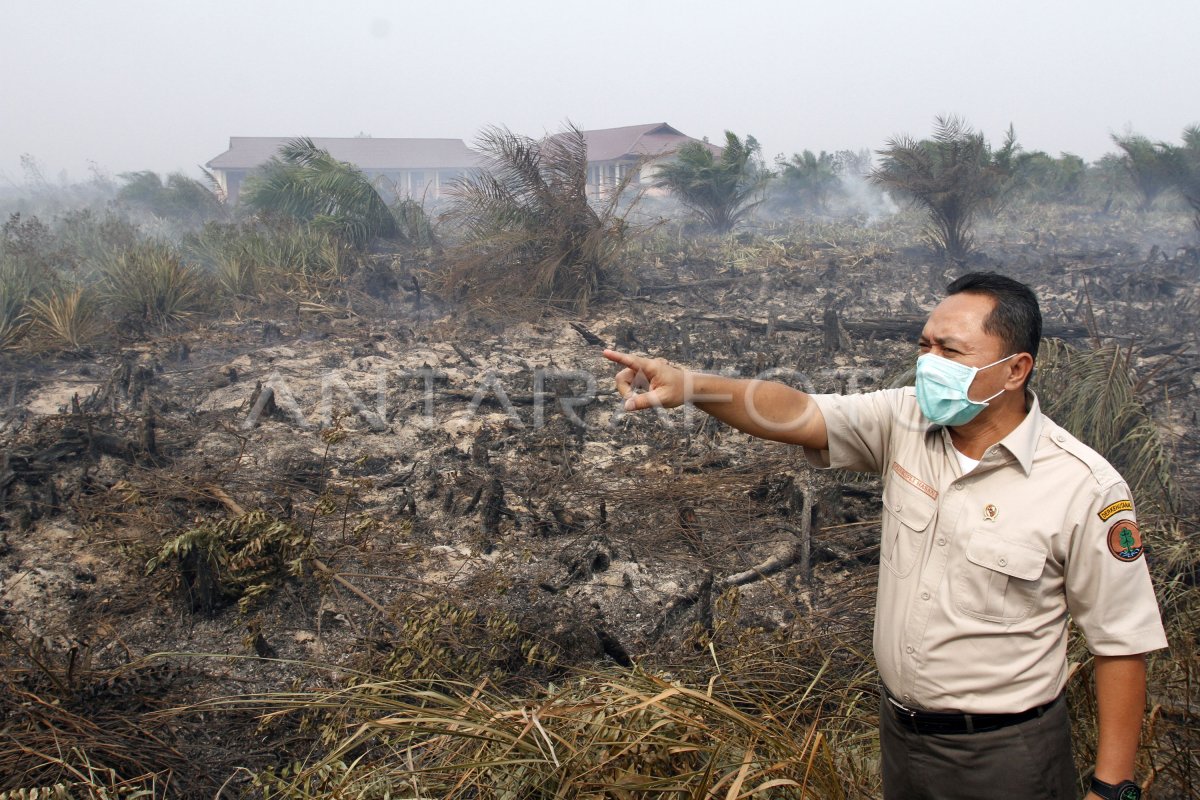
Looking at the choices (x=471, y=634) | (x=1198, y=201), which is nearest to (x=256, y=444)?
(x=471, y=634)

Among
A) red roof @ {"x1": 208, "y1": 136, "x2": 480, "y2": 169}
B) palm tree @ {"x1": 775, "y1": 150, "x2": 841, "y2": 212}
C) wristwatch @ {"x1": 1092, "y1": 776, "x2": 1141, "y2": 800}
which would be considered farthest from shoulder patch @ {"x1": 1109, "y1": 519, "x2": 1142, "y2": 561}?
red roof @ {"x1": 208, "y1": 136, "x2": 480, "y2": 169}

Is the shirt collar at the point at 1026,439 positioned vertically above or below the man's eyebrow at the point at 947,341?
below

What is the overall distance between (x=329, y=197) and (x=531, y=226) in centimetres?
388

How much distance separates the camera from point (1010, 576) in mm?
1385

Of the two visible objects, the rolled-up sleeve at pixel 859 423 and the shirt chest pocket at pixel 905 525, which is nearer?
the shirt chest pocket at pixel 905 525

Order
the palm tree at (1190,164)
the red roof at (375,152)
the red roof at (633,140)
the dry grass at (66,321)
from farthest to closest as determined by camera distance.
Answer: the red roof at (375,152) → the red roof at (633,140) → the palm tree at (1190,164) → the dry grass at (66,321)

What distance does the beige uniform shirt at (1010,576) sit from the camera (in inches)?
52.9

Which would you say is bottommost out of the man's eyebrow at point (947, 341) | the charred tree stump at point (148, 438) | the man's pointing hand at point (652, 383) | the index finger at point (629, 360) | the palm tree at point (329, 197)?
the charred tree stump at point (148, 438)

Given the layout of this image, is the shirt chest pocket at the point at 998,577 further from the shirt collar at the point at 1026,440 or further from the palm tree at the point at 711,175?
the palm tree at the point at 711,175

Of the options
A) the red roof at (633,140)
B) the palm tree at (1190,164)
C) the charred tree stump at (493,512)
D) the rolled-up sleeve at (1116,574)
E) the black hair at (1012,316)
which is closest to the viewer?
the rolled-up sleeve at (1116,574)

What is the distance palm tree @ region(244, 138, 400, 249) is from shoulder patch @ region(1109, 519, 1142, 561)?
10767 mm

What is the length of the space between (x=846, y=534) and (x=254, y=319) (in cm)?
713

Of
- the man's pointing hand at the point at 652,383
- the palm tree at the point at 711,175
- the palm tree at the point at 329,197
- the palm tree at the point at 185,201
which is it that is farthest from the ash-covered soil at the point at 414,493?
the palm tree at the point at 185,201

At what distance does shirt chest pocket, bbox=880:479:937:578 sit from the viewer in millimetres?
1524
